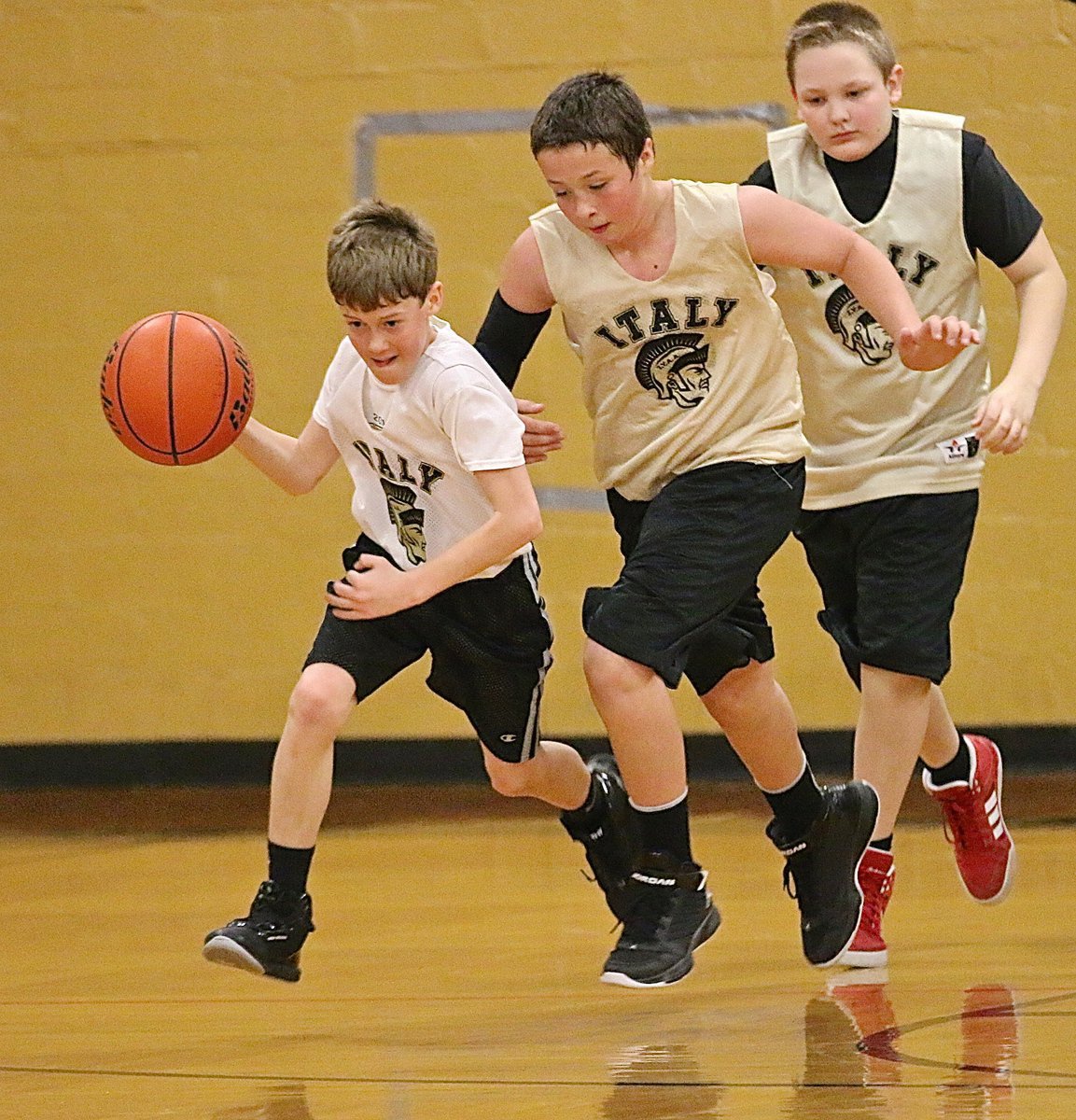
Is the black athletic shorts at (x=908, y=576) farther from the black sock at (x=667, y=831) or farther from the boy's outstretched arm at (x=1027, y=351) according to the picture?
the black sock at (x=667, y=831)

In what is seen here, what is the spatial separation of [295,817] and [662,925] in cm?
57

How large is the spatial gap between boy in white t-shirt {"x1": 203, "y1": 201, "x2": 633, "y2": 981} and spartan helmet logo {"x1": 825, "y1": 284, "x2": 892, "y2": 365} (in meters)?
0.69

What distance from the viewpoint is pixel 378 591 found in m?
2.80

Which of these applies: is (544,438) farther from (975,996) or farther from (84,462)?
(84,462)

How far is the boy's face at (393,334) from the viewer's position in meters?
2.87

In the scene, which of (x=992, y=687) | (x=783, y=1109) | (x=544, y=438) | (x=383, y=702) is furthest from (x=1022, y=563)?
(x=783, y=1109)

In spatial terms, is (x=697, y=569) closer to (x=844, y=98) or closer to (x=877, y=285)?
(x=877, y=285)

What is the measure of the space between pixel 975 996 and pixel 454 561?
1.02 metres

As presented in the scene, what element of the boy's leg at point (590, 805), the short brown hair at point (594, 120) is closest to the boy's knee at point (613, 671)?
the boy's leg at point (590, 805)

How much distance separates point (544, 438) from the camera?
310 centimetres

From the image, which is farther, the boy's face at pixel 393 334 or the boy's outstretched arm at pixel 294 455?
the boy's outstretched arm at pixel 294 455

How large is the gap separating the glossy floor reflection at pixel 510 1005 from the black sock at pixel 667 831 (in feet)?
0.81

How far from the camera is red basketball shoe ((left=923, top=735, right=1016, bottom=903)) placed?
12.1 feet

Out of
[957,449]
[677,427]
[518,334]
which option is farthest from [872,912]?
[518,334]
